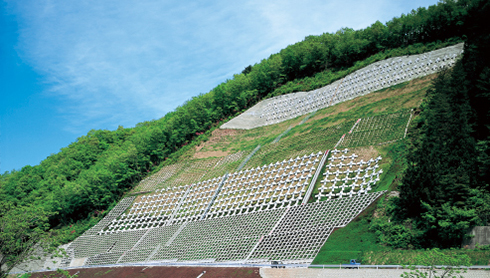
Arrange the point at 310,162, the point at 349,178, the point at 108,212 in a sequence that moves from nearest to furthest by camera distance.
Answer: the point at 349,178, the point at 310,162, the point at 108,212

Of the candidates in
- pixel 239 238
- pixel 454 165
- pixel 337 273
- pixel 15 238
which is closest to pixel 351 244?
pixel 337 273

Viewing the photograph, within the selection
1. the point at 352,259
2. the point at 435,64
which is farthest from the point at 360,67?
the point at 352,259

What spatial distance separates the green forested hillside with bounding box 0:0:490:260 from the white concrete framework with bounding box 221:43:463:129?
3198 mm

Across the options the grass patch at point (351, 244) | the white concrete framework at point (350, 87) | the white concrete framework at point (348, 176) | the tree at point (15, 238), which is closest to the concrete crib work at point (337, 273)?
the grass patch at point (351, 244)

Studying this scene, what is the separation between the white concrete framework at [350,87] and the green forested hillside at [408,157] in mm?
3198

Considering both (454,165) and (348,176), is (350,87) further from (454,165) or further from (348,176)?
(454,165)

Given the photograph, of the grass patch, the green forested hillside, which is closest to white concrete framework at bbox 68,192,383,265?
the grass patch

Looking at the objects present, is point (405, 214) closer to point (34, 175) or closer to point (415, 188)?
point (415, 188)

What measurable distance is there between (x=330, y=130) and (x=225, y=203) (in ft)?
57.3

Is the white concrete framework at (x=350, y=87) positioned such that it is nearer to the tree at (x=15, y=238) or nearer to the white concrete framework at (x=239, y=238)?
the white concrete framework at (x=239, y=238)

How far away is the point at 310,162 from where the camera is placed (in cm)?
4175

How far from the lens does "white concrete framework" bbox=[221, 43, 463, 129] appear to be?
55.1 metres

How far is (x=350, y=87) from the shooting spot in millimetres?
61750

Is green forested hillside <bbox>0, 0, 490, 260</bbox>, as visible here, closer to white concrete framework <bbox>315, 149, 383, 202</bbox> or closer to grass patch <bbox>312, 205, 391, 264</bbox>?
grass patch <bbox>312, 205, 391, 264</bbox>
